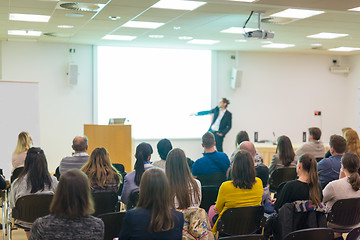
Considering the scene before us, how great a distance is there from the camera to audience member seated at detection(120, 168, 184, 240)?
9.48 feet

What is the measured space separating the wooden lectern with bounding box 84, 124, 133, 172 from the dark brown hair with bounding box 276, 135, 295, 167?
3177mm

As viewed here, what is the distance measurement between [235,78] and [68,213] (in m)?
10.6

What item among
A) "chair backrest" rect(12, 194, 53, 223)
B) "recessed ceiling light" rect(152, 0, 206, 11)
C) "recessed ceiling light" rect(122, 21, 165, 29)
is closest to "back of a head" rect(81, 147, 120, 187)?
"chair backrest" rect(12, 194, 53, 223)

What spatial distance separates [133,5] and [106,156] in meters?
2.87

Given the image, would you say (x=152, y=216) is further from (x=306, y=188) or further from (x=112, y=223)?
(x=306, y=188)

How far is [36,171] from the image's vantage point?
4.40m

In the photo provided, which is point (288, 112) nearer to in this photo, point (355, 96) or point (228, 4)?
point (355, 96)

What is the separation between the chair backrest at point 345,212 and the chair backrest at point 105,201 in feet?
6.95

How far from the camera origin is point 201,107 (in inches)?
508

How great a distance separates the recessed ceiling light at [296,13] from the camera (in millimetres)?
7094

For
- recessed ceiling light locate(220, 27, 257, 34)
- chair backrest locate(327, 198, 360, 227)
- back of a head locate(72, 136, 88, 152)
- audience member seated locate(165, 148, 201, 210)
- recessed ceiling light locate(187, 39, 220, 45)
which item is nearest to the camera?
audience member seated locate(165, 148, 201, 210)

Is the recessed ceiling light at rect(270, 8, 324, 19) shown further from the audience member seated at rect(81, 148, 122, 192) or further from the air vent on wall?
the audience member seated at rect(81, 148, 122, 192)

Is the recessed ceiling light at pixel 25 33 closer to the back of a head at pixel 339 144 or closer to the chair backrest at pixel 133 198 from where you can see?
the chair backrest at pixel 133 198

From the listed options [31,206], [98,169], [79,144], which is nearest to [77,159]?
[79,144]
